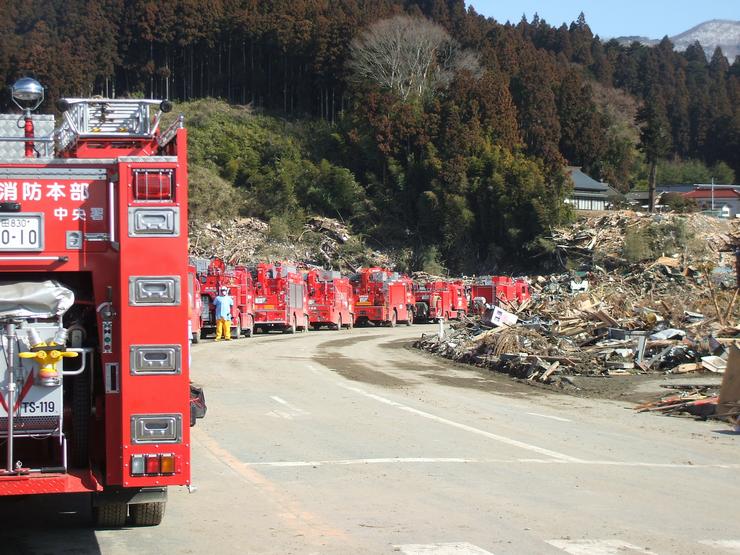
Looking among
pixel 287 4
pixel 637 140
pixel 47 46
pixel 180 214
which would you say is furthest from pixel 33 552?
pixel 637 140

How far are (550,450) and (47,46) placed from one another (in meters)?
78.4

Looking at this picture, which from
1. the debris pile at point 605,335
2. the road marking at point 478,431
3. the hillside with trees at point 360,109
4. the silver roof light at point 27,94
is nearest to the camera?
the silver roof light at point 27,94

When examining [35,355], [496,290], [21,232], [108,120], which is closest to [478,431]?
[108,120]

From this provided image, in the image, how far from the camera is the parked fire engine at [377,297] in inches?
1989

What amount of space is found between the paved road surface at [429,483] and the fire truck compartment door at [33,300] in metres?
1.93

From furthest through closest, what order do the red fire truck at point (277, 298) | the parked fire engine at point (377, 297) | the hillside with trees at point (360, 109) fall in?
the hillside with trees at point (360, 109) < the parked fire engine at point (377, 297) < the red fire truck at point (277, 298)

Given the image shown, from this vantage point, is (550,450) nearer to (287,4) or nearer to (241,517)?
(241,517)

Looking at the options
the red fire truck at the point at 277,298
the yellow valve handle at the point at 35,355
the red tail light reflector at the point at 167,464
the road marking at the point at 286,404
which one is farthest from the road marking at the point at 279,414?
the red fire truck at the point at 277,298

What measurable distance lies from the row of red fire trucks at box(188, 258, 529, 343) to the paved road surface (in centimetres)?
1390

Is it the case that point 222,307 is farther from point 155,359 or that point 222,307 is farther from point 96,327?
point 155,359

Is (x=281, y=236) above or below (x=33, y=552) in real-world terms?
above

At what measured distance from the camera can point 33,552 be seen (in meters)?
7.96

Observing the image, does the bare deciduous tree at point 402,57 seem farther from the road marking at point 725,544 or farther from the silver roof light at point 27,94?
the road marking at point 725,544

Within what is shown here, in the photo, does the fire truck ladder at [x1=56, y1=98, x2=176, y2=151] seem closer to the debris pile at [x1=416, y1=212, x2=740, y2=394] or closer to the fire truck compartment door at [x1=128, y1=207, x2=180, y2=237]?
the fire truck compartment door at [x1=128, y1=207, x2=180, y2=237]
